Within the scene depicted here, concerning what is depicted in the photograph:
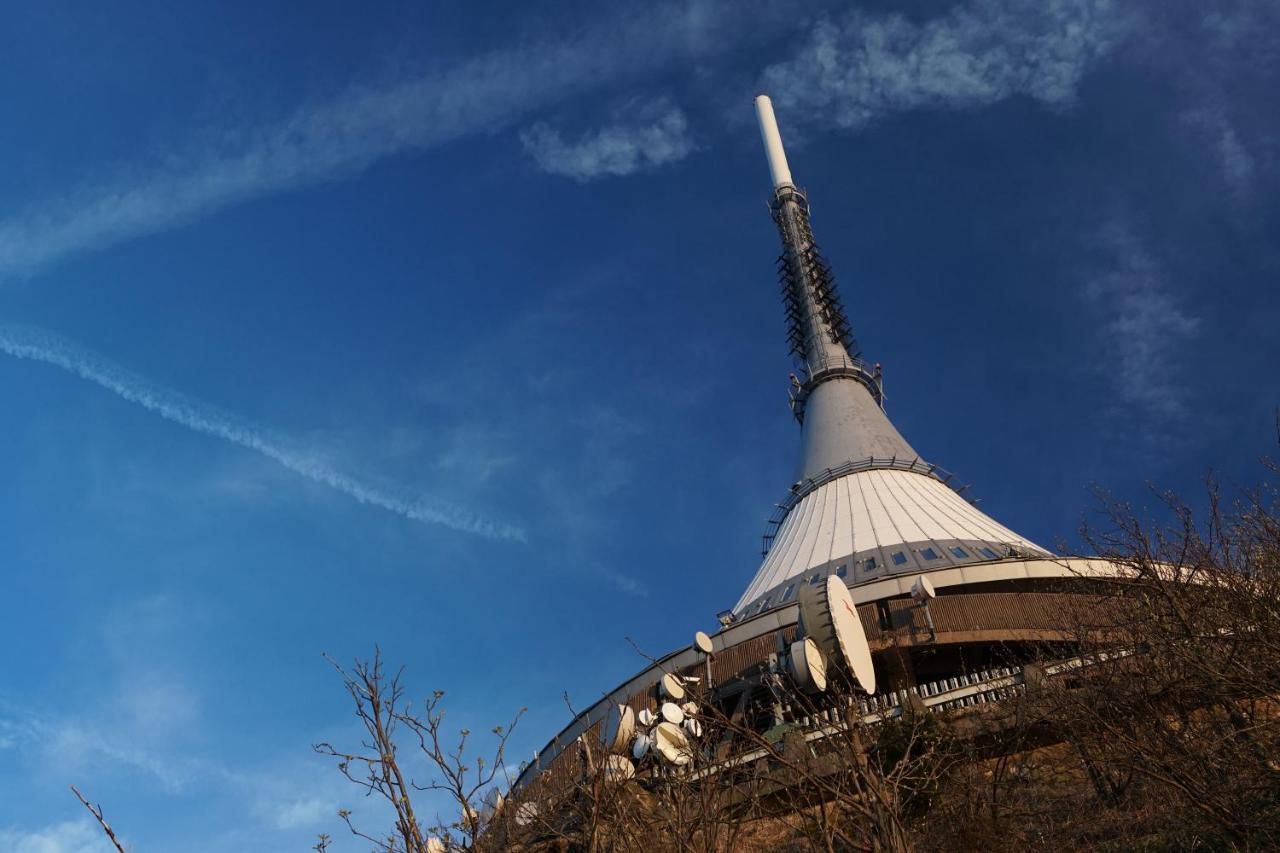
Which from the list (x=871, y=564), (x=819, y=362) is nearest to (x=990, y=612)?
(x=871, y=564)

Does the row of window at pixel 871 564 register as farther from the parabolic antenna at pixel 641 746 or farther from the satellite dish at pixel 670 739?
the satellite dish at pixel 670 739

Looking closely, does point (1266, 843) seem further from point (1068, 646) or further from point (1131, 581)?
point (1068, 646)

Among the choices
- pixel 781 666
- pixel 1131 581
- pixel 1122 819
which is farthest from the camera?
pixel 781 666

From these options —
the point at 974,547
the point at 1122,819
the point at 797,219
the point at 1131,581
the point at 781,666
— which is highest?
the point at 797,219

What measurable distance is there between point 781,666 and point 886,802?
11605 millimetres

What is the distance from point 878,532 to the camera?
31031mm

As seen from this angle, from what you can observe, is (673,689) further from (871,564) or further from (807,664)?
(871,564)

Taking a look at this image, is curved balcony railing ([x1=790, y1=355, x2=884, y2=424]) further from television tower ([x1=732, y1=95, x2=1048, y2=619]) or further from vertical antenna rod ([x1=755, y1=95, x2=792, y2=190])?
vertical antenna rod ([x1=755, y1=95, x2=792, y2=190])

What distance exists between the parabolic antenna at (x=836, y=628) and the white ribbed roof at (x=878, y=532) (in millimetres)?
6599

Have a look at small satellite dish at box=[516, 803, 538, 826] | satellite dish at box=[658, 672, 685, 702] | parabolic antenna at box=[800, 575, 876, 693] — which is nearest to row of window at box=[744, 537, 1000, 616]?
satellite dish at box=[658, 672, 685, 702]

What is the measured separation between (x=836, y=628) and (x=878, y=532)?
14711mm

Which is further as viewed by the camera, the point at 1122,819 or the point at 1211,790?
the point at 1122,819

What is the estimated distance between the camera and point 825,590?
689 inches

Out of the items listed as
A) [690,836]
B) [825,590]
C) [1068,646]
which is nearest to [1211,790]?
[690,836]
